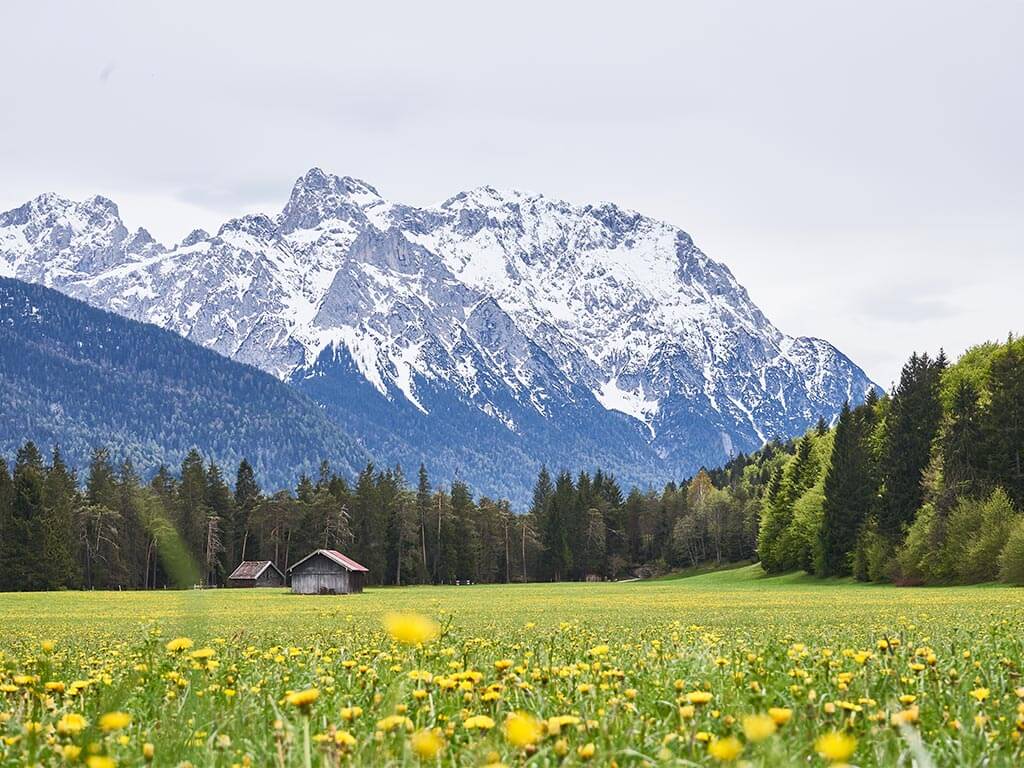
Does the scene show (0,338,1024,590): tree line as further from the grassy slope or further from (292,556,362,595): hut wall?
(292,556,362,595): hut wall

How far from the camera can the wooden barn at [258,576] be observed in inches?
3875

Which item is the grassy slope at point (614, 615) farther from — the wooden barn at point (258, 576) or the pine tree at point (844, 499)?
the wooden barn at point (258, 576)

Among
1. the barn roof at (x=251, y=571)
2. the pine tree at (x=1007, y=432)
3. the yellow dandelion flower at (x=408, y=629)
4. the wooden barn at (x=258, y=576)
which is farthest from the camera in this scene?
the wooden barn at (x=258, y=576)

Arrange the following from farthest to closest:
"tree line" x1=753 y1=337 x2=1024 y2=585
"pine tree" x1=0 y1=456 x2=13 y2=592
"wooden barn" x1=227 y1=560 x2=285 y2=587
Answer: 1. "wooden barn" x1=227 y1=560 x2=285 y2=587
2. "pine tree" x1=0 y1=456 x2=13 y2=592
3. "tree line" x1=753 y1=337 x2=1024 y2=585

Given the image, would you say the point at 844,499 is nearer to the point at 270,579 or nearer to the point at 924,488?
the point at 924,488

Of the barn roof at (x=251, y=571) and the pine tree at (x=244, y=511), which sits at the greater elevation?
the pine tree at (x=244, y=511)

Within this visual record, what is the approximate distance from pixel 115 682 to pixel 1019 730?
15.0 feet

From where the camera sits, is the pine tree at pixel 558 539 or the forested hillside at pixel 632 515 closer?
the forested hillside at pixel 632 515

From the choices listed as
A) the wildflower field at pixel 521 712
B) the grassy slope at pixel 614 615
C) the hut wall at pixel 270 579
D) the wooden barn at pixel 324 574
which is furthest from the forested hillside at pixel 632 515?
the wildflower field at pixel 521 712

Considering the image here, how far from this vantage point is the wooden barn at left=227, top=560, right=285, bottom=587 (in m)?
98.4

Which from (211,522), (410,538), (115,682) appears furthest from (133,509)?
(115,682)

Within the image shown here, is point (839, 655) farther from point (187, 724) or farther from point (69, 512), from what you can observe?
point (69, 512)

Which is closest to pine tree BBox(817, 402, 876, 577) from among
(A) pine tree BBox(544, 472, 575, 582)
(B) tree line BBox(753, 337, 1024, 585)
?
(B) tree line BBox(753, 337, 1024, 585)

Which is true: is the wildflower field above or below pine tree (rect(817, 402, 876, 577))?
below
